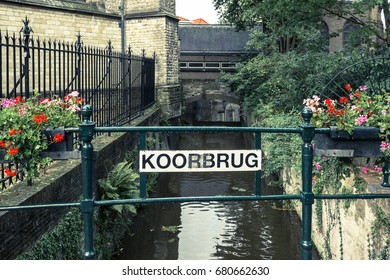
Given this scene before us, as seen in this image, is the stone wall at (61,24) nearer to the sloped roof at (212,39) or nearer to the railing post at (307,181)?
the sloped roof at (212,39)

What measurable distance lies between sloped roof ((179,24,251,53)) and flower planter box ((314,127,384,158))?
30.0 metres

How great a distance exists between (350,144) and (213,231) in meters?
6.50

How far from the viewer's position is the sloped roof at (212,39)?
111ft

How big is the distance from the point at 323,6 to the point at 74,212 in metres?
7.92

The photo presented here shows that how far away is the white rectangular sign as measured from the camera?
3004mm

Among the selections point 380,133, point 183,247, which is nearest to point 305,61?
point 183,247

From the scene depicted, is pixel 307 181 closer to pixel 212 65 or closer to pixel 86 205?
pixel 86 205

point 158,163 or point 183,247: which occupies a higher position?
point 158,163

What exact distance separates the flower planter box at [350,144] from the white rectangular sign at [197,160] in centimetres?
79

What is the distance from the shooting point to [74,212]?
596 centimetres

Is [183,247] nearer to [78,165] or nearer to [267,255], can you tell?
[267,255]

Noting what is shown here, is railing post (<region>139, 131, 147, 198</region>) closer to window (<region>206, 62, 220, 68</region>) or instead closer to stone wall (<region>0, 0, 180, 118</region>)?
stone wall (<region>0, 0, 180, 118</region>)

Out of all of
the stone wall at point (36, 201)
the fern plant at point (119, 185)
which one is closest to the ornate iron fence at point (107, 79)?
the fern plant at point (119, 185)

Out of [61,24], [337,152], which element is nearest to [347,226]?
[337,152]
